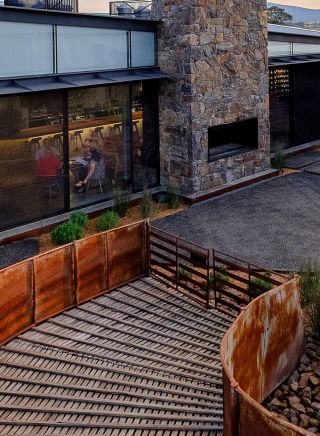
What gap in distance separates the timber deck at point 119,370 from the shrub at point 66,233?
95.3 inches

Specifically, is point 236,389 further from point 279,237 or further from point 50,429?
point 279,237

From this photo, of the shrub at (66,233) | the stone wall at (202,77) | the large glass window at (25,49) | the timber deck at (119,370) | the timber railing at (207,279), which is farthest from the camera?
the stone wall at (202,77)

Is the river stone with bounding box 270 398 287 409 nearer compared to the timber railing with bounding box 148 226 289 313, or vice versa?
the river stone with bounding box 270 398 287 409

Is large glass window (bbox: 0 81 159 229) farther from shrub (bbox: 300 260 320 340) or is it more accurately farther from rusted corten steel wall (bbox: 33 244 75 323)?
shrub (bbox: 300 260 320 340)

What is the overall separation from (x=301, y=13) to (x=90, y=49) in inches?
2572

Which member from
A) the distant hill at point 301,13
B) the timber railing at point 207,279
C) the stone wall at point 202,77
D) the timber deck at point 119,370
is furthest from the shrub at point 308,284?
the distant hill at point 301,13

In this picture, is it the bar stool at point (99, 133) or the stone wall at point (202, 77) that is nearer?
the bar stool at point (99, 133)

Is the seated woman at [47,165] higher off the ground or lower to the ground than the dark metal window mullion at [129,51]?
lower

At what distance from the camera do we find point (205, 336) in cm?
877

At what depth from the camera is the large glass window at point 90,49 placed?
42.3 feet

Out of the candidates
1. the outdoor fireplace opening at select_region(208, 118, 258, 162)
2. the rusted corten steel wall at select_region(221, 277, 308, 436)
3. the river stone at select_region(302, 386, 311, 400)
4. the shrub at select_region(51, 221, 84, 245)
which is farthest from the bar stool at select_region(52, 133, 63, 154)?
the river stone at select_region(302, 386, 311, 400)

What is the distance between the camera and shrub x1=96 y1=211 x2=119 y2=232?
507 inches

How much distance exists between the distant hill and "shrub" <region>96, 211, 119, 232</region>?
5650 centimetres

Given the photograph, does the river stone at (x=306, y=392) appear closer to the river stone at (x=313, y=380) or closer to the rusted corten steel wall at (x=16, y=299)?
the river stone at (x=313, y=380)
